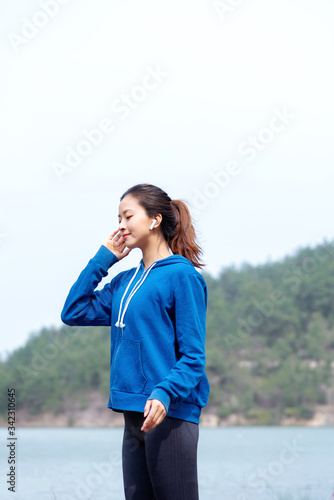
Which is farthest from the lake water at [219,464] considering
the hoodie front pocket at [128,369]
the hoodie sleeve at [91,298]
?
the hoodie front pocket at [128,369]

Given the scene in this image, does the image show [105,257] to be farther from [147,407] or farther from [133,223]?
[147,407]

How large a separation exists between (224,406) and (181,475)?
30626 mm

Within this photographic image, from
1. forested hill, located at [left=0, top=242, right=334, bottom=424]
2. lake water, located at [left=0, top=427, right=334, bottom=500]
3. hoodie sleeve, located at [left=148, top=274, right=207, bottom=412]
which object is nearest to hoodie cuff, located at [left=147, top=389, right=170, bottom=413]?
hoodie sleeve, located at [left=148, top=274, right=207, bottom=412]

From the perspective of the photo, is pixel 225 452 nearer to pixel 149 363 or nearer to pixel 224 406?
pixel 224 406

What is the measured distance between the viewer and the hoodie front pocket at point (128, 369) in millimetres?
1511

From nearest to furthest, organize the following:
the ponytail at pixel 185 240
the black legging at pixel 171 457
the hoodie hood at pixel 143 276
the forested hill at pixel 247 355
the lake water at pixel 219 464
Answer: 1. the black legging at pixel 171 457
2. the hoodie hood at pixel 143 276
3. the ponytail at pixel 185 240
4. the lake water at pixel 219 464
5. the forested hill at pixel 247 355

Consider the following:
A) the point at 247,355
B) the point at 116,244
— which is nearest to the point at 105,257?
the point at 116,244

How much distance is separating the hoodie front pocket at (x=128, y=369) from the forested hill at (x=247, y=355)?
98.7ft

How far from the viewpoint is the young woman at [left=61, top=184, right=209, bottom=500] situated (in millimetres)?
1469

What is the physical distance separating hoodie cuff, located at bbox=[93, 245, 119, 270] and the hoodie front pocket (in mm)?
220

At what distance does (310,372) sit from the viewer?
31922mm

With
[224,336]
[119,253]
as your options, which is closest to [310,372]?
[224,336]

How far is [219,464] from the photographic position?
18.1m

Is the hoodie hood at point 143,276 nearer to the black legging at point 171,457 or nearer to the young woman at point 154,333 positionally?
the young woman at point 154,333
